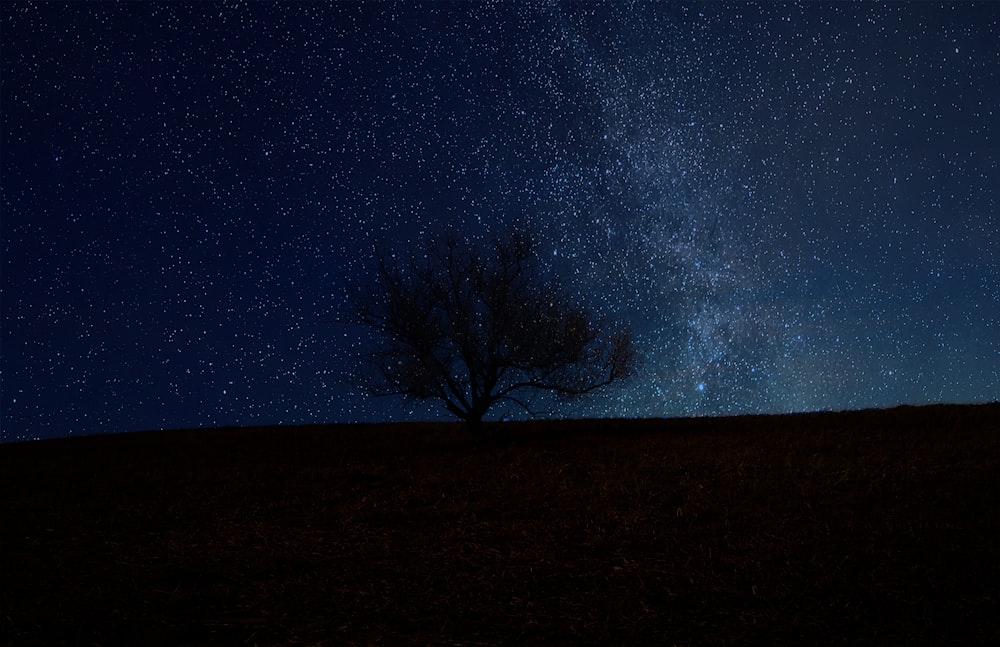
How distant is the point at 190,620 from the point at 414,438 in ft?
55.0

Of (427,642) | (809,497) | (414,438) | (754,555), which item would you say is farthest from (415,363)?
(427,642)

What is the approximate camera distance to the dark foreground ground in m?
7.66

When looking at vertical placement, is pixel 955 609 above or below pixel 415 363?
below

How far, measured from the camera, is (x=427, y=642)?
7195 mm

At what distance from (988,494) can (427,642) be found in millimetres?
10145

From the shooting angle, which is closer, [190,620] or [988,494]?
[190,620]

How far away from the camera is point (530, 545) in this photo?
36.0 ft

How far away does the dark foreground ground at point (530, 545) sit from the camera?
766 centimetres

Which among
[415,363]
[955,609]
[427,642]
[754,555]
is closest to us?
[427,642]

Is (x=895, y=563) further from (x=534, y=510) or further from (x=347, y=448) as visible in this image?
(x=347, y=448)

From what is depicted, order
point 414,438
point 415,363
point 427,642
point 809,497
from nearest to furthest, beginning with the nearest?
point 427,642, point 809,497, point 415,363, point 414,438

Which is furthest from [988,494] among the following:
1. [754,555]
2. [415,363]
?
[415,363]

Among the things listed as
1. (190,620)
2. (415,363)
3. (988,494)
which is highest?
(415,363)

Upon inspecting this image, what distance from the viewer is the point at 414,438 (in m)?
24.8
